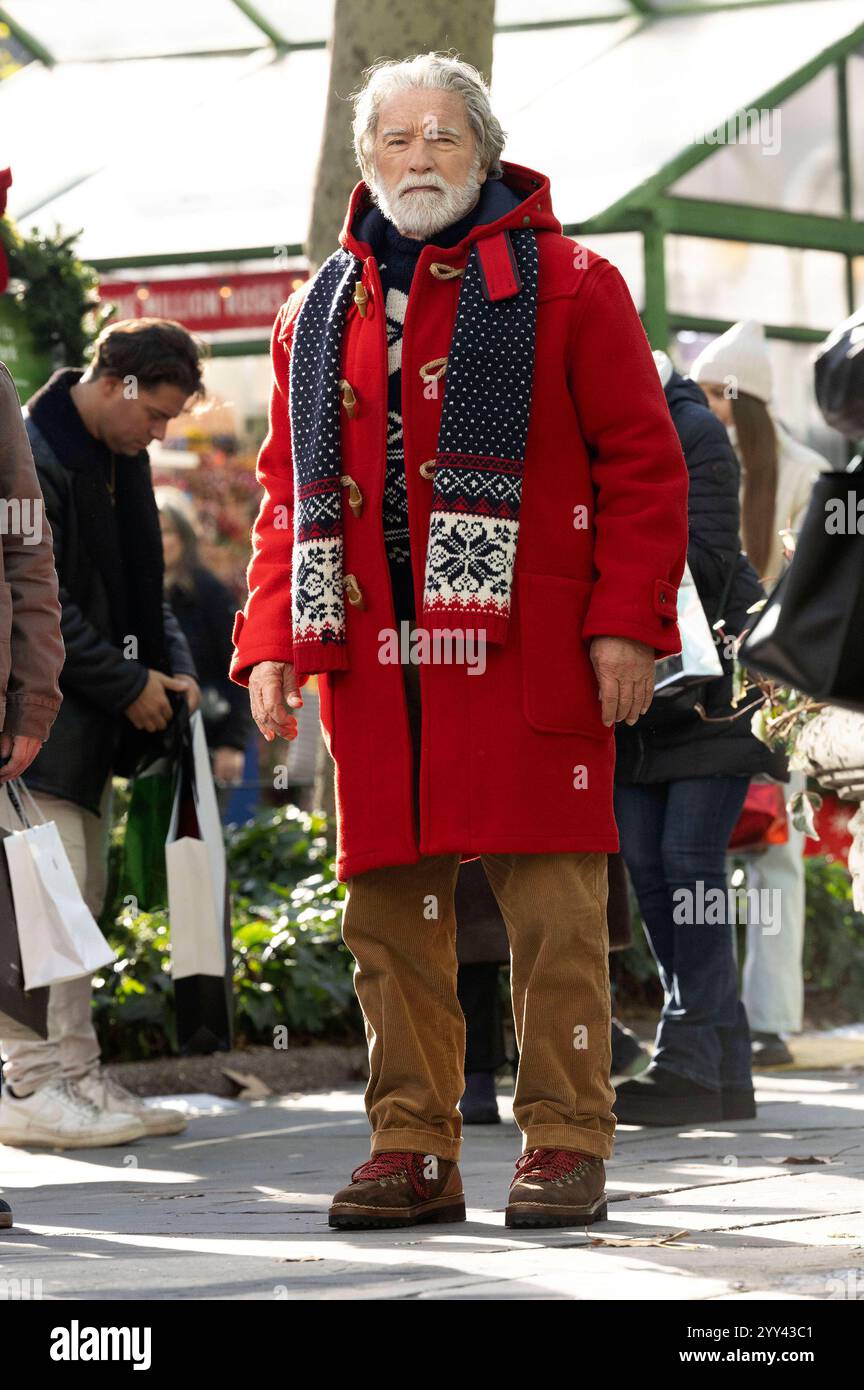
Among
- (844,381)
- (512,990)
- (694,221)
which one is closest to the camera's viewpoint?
(844,381)

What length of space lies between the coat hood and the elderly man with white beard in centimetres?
1

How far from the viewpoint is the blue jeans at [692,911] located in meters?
6.25

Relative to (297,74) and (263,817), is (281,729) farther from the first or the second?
(297,74)

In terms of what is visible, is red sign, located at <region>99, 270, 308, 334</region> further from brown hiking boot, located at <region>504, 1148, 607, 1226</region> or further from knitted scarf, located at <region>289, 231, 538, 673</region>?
brown hiking boot, located at <region>504, 1148, 607, 1226</region>

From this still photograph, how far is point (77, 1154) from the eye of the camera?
6.02 m

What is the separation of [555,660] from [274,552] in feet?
2.24

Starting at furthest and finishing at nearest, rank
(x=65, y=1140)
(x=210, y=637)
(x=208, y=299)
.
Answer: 1. (x=208, y=299)
2. (x=210, y=637)
3. (x=65, y=1140)

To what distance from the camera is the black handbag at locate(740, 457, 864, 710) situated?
3.33 meters

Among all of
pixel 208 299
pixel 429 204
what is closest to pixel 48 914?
pixel 429 204

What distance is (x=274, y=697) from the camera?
180 inches

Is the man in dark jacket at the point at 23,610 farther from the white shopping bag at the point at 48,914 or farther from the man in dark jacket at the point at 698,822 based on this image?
the man in dark jacket at the point at 698,822

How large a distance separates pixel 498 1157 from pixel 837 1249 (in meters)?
1.87

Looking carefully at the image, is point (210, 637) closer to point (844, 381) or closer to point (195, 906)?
point (195, 906)

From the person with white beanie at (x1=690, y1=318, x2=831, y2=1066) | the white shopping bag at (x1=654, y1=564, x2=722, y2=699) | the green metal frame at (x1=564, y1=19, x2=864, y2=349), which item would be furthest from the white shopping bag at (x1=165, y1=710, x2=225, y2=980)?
the green metal frame at (x1=564, y1=19, x2=864, y2=349)
